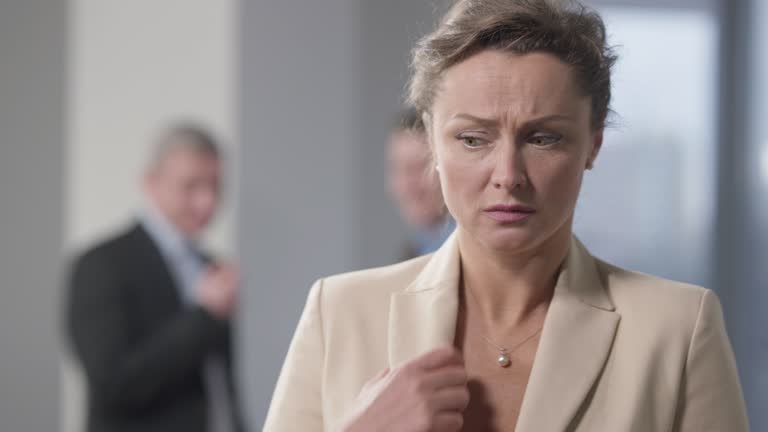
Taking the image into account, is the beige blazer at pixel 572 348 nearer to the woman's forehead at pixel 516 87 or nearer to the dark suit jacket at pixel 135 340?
the woman's forehead at pixel 516 87

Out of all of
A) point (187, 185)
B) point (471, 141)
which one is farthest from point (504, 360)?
point (187, 185)

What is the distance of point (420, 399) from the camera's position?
1.17 meters

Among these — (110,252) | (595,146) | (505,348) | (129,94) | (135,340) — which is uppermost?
(595,146)

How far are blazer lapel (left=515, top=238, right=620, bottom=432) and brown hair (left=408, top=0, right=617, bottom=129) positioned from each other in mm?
195

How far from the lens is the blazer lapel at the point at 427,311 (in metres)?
1.28

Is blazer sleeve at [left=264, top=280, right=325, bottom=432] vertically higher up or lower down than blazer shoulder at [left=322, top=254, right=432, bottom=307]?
lower down

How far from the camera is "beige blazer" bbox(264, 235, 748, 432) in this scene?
1215 mm

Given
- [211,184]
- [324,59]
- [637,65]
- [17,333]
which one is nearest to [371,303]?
[324,59]

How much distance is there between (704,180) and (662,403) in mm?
3207

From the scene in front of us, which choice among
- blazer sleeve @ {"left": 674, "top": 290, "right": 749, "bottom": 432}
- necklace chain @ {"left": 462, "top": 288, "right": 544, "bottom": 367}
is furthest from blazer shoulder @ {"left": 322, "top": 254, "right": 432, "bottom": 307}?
blazer sleeve @ {"left": 674, "top": 290, "right": 749, "bottom": 432}

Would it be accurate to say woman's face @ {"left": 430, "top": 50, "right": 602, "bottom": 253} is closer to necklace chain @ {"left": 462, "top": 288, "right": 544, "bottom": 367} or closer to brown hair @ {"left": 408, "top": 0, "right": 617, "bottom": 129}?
brown hair @ {"left": 408, "top": 0, "right": 617, "bottom": 129}

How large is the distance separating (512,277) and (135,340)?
2203 mm

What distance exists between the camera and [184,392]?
342cm

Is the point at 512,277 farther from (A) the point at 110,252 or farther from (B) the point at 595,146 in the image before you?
(A) the point at 110,252
